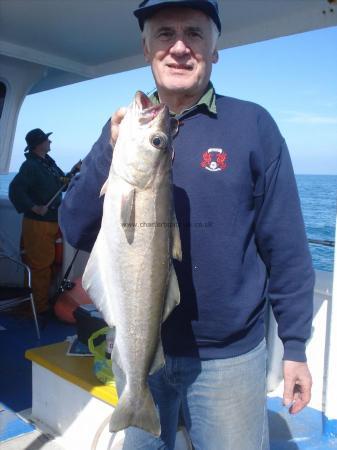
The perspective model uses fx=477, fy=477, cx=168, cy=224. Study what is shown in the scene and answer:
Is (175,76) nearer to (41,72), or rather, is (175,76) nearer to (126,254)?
(126,254)

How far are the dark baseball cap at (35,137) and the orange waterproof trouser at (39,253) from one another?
1.06 metres

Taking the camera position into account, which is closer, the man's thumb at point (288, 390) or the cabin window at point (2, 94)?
the man's thumb at point (288, 390)

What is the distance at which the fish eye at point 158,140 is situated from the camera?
5.50ft

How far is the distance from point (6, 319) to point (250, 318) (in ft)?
16.7

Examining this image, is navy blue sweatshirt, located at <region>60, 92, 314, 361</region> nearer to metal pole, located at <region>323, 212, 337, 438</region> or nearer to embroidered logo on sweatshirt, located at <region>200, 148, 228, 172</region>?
embroidered logo on sweatshirt, located at <region>200, 148, 228, 172</region>

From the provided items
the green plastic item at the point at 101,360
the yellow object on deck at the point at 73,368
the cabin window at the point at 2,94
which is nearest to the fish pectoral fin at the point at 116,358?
the yellow object on deck at the point at 73,368

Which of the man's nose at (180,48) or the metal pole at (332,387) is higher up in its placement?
the man's nose at (180,48)

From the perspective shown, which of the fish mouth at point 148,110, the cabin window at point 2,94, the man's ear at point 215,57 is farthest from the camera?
the cabin window at point 2,94

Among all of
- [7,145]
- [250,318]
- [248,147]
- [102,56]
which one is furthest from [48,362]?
[7,145]

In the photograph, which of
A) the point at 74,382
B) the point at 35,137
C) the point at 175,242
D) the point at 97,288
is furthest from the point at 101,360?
the point at 35,137

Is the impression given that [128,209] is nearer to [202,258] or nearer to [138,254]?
[138,254]

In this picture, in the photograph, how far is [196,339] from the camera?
1968 mm

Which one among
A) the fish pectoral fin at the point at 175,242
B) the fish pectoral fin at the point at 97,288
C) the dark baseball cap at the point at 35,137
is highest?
the dark baseball cap at the point at 35,137

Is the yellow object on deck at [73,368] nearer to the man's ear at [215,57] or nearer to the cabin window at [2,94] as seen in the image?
the man's ear at [215,57]
